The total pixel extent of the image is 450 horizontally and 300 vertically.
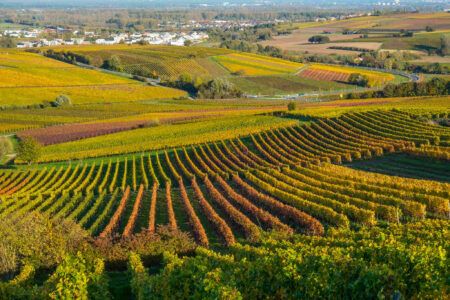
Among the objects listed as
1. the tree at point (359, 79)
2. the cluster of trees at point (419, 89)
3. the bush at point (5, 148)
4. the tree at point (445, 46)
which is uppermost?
the tree at point (445, 46)

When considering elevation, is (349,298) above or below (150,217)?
above

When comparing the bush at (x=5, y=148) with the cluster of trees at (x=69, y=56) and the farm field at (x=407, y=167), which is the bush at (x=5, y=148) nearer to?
the farm field at (x=407, y=167)

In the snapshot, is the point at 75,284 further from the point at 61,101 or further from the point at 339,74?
the point at 339,74

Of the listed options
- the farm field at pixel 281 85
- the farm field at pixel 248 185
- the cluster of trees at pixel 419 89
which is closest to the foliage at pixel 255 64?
the farm field at pixel 281 85

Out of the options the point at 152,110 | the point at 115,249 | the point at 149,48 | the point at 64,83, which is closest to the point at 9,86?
the point at 64,83

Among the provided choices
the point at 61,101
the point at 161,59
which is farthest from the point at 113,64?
the point at 61,101

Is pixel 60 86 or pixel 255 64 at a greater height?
pixel 255 64

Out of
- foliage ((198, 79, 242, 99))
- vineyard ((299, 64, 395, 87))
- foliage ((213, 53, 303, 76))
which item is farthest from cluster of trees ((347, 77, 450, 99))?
foliage ((213, 53, 303, 76))

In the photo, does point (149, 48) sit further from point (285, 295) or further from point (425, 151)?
point (285, 295)
